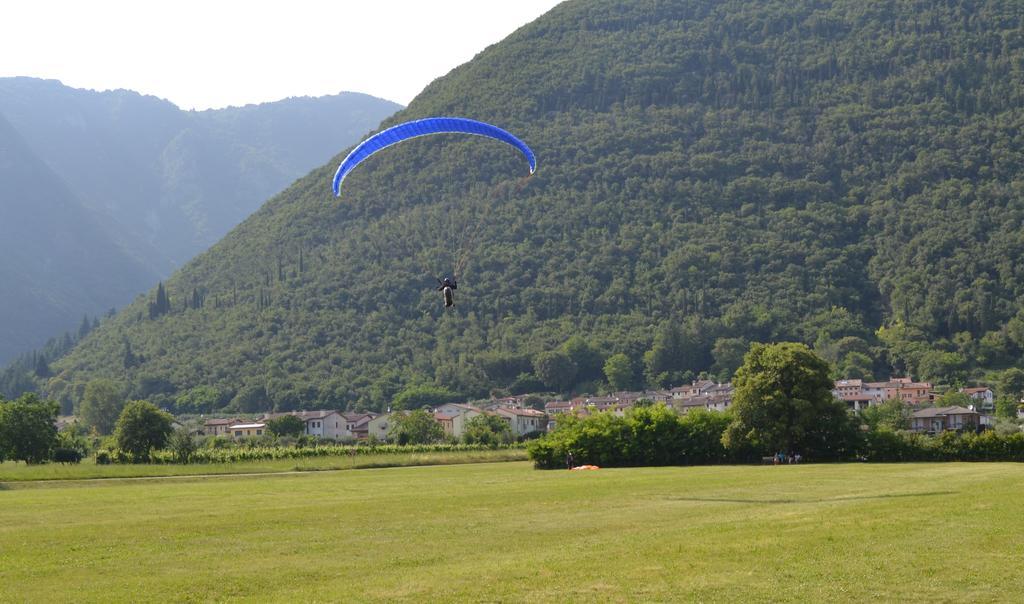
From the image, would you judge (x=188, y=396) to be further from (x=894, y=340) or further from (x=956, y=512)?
(x=956, y=512)

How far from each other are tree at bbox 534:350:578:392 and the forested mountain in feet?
0.99

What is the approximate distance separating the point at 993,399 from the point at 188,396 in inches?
3597

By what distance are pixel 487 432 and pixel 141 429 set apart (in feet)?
84.9

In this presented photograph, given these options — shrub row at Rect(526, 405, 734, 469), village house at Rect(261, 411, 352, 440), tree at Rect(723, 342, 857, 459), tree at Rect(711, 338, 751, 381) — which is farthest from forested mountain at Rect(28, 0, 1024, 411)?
tree at Rect(723, 342, 857, 459)

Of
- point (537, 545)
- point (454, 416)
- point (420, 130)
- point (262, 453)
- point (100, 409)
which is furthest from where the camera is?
point (100, 409)

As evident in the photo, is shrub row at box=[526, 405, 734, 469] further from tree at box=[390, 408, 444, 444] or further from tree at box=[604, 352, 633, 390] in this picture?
tree at box=[604, 352, 633, 390]

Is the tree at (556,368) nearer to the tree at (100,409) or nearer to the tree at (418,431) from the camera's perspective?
the tree at (418,431)

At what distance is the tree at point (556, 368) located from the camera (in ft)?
482

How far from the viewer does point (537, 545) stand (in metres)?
21.0

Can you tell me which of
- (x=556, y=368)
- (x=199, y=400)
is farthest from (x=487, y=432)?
(x=199, y=400)

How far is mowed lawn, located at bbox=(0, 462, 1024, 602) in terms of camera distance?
53.9ft

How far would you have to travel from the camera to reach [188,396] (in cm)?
14988

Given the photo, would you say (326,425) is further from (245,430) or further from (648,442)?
(648,442)

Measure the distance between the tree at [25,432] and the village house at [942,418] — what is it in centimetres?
6615
